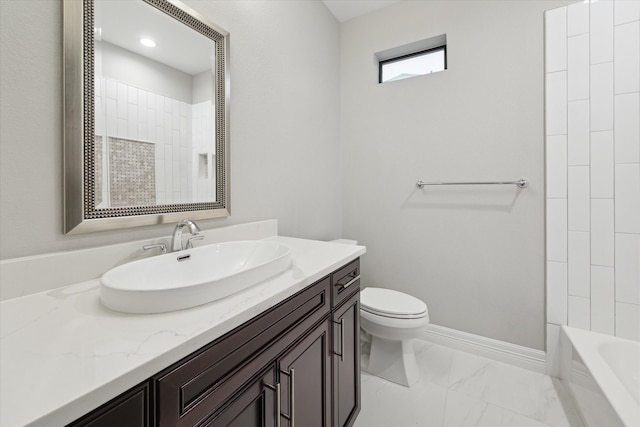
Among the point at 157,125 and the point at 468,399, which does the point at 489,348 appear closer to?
the point at 468,399

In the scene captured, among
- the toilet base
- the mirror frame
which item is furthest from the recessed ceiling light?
the toilet base

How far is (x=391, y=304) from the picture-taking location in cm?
178

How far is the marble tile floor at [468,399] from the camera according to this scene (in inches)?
55.9

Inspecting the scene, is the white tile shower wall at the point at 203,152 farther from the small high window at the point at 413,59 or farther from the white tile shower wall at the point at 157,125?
the small high window at the point at 413,59

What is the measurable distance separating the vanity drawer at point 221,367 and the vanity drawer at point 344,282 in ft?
0.84

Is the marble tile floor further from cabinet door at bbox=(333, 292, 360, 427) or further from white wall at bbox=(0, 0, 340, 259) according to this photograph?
white wall at bbox=(0, 0, 340, 259)

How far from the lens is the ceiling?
219 cm

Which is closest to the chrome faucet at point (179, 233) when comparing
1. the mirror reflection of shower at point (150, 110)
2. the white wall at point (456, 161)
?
the mirror reflection of shower at point (150, 110)

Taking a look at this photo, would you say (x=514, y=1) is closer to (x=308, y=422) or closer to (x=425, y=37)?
(x=425, y=37)

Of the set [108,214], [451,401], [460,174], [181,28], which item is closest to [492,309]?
[451,401]

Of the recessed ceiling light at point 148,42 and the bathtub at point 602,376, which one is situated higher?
the recessed ceiling light at point 148,42

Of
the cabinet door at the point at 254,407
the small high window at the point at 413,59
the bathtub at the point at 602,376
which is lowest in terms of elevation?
the bathtub at the point at 602,376

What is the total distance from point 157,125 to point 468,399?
2067 millimetres

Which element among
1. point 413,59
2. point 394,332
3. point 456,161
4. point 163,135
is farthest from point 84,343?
point 413,59
